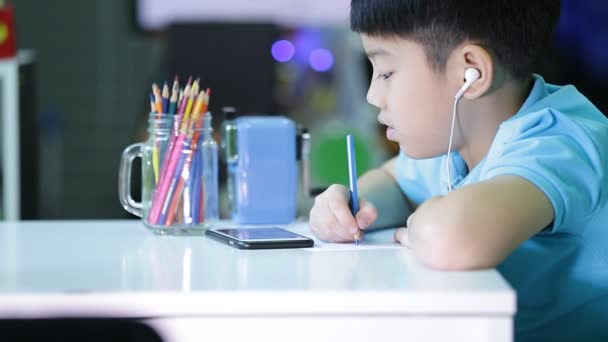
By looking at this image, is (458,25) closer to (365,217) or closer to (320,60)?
(365,217)

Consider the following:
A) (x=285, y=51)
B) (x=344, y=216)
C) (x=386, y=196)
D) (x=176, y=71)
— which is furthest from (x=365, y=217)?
(x=285, y=51)

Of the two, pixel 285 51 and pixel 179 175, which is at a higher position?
pixel 285 51

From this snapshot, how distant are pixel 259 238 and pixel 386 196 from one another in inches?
13.2

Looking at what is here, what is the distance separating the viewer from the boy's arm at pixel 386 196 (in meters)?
1.31

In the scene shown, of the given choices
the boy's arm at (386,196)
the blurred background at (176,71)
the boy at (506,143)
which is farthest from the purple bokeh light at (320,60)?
the boy at (506,143)

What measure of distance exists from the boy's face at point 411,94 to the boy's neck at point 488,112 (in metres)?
0.02

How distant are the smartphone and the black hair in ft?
0.89

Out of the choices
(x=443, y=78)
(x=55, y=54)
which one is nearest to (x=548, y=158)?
(x=443, y=78)

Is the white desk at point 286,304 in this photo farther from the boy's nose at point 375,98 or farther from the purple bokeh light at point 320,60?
the purple bokeh light at point 320,60

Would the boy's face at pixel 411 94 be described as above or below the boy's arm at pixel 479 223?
above

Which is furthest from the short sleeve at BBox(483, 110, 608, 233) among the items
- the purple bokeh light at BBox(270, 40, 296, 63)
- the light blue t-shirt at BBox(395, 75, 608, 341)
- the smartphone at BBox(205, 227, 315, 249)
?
the purple bokeh light at BBox(270, 40, 296, 63)

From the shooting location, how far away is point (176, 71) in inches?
121

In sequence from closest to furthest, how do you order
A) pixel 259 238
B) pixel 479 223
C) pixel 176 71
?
pixel 479 223
pixel 259 238
pixel 176 71

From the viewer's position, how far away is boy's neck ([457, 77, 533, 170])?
3.84 feet
